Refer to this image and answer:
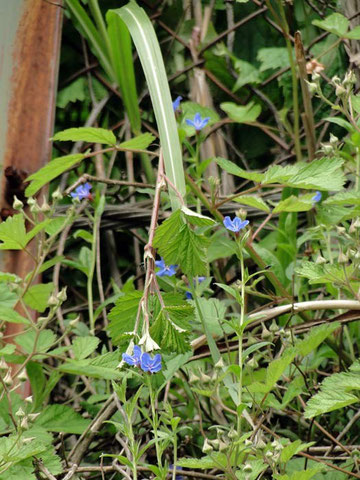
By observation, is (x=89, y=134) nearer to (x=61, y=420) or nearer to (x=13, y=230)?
(x=13, y=230)

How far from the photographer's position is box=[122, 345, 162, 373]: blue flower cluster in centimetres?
81

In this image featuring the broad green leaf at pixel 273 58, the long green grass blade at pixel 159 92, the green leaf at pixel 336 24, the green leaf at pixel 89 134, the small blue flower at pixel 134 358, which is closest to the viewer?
the small blue flower at pixel 134 358

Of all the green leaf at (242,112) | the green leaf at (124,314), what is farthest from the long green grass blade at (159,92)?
the green leaf at (242,112)

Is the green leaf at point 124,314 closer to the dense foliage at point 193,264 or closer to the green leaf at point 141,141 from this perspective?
the dense foliage at point 193,264

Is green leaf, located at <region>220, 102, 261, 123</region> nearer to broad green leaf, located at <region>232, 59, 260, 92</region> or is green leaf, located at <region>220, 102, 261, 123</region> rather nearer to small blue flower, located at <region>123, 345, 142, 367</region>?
broad green leaf, located at <region>232, 59, 260, 92</region>

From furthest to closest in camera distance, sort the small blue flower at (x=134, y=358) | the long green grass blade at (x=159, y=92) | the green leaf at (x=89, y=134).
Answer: the green leaf at (x=89, y=134)
the long green grass blade at (x=159, y=92)
the small blue flower at (x=134, y=358)

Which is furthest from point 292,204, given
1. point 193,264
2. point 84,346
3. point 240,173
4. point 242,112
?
point 242,112

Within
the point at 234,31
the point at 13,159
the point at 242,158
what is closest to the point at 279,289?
the point at 13,159

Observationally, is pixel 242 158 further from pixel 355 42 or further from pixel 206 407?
pixel 206 407

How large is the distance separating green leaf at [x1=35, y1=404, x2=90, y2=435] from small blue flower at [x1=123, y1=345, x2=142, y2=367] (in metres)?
0.37

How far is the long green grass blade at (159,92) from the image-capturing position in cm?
102

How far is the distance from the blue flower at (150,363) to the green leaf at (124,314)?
0.07 metres

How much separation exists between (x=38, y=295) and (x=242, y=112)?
824 millimetres

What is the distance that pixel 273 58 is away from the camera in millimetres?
1810
